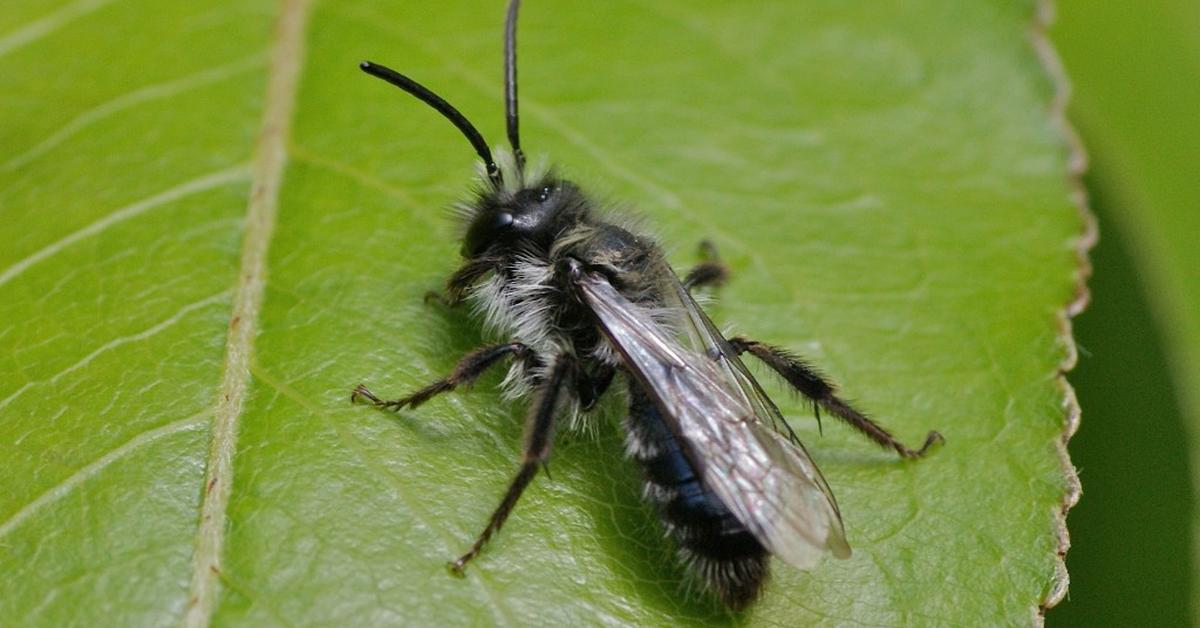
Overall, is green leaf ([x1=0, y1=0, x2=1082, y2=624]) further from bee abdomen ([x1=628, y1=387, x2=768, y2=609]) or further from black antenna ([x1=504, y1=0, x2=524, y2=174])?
black antenna ([x1=504, y1=0, x2=524, y2=174])

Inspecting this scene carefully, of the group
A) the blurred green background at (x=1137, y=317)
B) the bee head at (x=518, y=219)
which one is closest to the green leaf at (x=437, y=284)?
the bee head at (x=518, y=219)

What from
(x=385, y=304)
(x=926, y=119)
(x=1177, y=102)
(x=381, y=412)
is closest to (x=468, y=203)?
(x=385, y=304)

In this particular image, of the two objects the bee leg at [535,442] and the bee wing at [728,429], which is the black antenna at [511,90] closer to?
the bee wing at [728,429]

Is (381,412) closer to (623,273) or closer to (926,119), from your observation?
(623,273)

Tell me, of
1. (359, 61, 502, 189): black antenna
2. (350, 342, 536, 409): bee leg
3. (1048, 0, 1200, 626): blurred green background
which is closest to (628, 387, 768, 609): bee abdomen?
(350, 342, 536, 409): bee leg

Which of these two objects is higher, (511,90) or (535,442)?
(511,90)

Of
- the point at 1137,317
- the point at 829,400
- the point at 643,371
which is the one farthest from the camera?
the point at 1137,317

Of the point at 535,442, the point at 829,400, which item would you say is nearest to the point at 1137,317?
the point at 829,400

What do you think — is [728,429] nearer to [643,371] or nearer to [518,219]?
[643,371]
